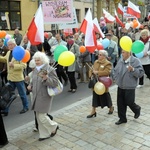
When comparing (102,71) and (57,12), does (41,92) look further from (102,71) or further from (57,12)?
(57,12)

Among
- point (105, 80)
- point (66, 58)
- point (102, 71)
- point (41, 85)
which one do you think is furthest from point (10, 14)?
point (41, 85)

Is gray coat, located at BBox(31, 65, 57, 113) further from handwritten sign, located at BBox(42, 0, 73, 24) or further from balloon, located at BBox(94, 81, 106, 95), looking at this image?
handwritten sign, located at BBox(42, 0, 73, 24)

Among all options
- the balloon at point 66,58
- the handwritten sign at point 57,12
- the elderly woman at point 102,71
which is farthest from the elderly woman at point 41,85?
the handwritten sign at point 57,12

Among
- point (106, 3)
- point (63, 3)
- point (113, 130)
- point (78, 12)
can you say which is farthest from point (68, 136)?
point (106, 3)

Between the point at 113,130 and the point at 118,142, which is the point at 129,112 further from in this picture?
the point at 118,142

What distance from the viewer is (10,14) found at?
18781 mm

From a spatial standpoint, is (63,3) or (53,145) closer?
(53,145)

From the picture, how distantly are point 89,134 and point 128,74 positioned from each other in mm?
1371

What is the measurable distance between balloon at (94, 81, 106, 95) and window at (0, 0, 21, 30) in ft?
46.1

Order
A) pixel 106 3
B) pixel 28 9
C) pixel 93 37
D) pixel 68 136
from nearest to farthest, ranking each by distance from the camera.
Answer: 1. pixel 68 136
2. pixel 93 37
3. pixel 28 9
4. pixel 106 3

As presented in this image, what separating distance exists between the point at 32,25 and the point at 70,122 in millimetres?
2208

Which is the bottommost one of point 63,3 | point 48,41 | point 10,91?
point 10,91

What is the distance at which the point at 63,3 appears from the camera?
7.35 meters

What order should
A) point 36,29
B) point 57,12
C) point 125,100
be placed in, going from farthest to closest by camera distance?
point 57,12
point 36,29
point 125,100
